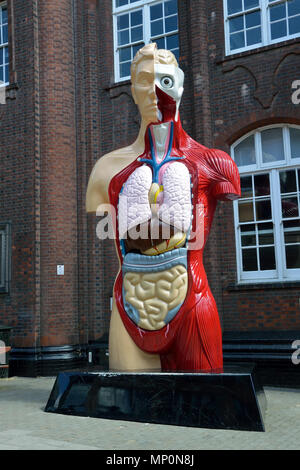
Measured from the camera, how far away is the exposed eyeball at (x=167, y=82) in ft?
17.3

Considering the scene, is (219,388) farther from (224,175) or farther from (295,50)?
(295,50)

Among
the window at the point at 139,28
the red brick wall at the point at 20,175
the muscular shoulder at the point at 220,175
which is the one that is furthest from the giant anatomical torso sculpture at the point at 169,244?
the window at the point at 139,28

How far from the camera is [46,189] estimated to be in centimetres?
945

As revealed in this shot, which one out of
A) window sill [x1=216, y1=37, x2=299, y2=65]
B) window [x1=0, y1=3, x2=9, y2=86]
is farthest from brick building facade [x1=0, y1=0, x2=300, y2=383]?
window [x1=0, y1=3, x2=9, y2=86]

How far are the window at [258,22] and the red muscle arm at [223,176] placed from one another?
451 cm

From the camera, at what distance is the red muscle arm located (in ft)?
17.3

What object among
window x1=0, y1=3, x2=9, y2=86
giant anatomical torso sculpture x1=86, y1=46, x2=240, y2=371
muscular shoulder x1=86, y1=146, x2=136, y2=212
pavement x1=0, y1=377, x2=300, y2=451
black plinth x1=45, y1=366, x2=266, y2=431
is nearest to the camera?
pavement x1=0, y1=377, x2=300, y2=451

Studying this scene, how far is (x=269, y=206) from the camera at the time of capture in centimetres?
866

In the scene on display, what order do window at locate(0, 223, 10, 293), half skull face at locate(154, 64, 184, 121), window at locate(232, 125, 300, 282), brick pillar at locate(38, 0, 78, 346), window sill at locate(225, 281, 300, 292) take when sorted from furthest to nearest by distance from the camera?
window at locate(0, 223, 10, 293)
brick pillar at locate(38, 0, 78, 346)
window at locate(232, 125, 300, 282)
window sill at locate(225, 281, 300, 292)
half skull face at locate(154, 64, 184, 121)

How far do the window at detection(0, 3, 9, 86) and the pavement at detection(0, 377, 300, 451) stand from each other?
23.9ft

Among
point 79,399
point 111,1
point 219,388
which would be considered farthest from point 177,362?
point 111,1

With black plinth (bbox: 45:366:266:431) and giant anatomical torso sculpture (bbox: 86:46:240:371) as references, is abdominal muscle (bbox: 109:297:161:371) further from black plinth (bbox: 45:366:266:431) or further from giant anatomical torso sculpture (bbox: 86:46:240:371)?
black plinth (bbox: 45:366:266:431)

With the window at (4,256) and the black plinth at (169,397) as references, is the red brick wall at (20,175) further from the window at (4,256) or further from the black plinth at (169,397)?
the black plinth at (169,397)

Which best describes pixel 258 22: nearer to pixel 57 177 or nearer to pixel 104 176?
pixel 57 177
